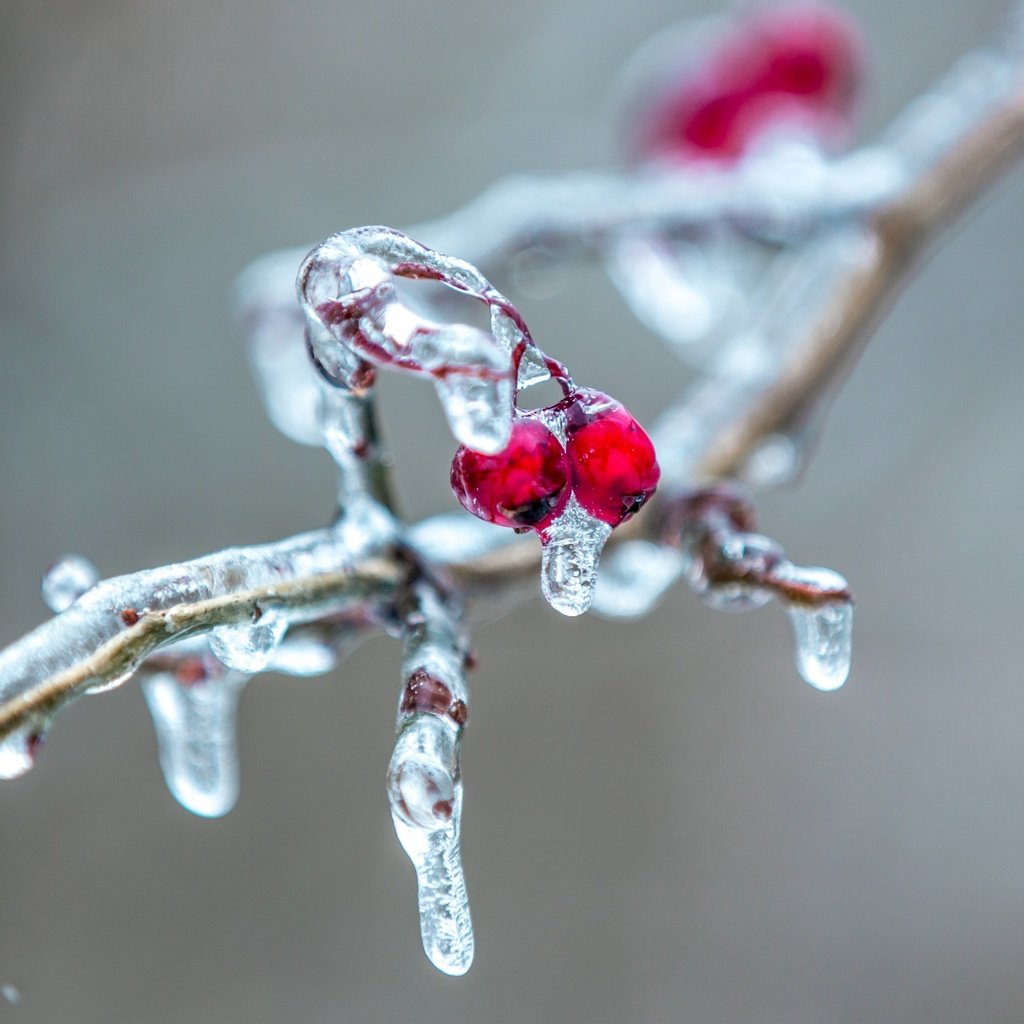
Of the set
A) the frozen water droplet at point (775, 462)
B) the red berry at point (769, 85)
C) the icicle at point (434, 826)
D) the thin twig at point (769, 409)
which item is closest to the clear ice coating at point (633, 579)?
the thin twig at point (769, 409)

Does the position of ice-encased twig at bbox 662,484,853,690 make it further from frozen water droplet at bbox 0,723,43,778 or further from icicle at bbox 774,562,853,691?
frozen water droplet at bbox 0,723,43,778

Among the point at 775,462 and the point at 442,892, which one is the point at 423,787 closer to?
the point at 442,892

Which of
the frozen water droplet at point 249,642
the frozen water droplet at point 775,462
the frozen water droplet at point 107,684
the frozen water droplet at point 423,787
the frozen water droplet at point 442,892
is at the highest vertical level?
the frozen water droplet at point 775,462

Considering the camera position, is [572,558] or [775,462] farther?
[775,462]

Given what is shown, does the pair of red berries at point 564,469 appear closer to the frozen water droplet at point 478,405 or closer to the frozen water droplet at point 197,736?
the frozen water droplet at point 478,405

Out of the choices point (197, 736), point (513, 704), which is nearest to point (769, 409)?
point (197, 736)
